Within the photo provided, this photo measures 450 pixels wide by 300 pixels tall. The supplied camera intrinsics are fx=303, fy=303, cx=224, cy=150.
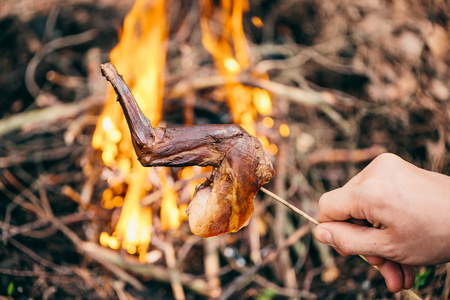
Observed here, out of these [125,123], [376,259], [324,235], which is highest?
[125,123]

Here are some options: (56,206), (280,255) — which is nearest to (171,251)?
(280,255)

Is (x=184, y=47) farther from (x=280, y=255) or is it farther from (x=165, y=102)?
(x=280, y=255)

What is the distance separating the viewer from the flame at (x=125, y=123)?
9.03 ft

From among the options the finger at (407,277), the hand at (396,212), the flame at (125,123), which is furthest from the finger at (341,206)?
the flame at (125,123)

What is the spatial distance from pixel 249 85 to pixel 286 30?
5.89ft

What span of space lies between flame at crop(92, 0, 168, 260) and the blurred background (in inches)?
0.6

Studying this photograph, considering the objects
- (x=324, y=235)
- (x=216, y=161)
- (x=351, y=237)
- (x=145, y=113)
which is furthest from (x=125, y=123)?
(x=351, y=237)

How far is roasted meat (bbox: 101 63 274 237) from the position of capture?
5.32ft

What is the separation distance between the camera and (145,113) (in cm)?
307

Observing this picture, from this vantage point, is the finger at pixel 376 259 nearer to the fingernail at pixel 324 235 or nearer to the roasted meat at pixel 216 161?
the fingernail at pixel 324 235

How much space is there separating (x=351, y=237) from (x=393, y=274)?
377mm

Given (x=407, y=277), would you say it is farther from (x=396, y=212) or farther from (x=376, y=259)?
(x=396, y=212)

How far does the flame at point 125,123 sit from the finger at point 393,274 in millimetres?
1938

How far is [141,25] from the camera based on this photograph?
11.0 feet
